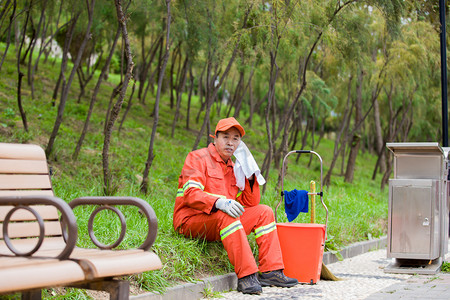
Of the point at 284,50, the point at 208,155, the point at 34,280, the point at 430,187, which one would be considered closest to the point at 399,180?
the point at 430,187

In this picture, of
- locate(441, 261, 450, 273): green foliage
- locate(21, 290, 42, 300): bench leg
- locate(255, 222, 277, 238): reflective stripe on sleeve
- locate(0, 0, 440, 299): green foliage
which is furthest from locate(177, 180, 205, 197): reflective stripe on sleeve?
locate(441, 261, 450, 273): green foliage

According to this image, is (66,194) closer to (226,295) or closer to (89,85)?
(226,295)

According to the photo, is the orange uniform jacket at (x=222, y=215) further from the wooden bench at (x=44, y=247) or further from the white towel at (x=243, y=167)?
the wooden bench at (x=44, y=247)

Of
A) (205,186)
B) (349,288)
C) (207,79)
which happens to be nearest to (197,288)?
(205,186)

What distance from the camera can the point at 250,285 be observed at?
5.73 m

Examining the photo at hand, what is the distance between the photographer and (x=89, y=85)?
19.6m

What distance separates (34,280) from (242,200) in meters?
3.60

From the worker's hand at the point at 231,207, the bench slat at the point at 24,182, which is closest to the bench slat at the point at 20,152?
the bench slat at the point at 24,182

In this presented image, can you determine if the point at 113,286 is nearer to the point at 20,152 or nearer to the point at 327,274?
the point at 20,152

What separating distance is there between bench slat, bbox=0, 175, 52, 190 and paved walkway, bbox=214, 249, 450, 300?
88.7 inches

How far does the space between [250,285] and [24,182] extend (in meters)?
2.51

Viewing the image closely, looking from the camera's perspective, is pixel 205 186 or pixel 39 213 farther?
pixel 205 186

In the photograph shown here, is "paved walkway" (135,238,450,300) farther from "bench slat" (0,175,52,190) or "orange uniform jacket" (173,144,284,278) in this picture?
"bench slat" (0,175,52,190)

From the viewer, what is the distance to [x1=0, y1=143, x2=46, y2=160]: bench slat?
4.10m
